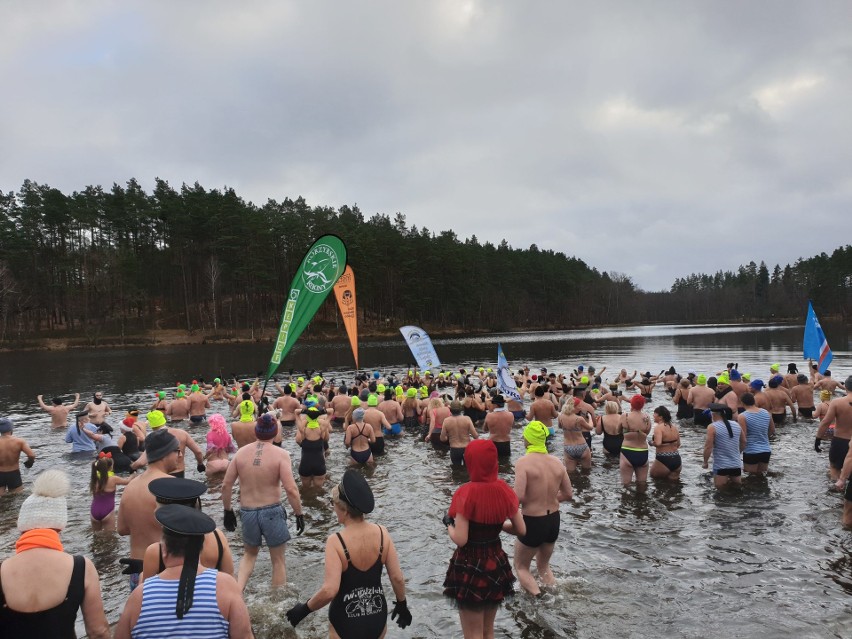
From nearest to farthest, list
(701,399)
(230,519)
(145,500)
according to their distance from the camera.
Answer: (145,500)
(230,519)
(701,399)

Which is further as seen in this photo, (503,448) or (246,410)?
(503,448)

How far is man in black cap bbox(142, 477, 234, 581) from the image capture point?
3123mm

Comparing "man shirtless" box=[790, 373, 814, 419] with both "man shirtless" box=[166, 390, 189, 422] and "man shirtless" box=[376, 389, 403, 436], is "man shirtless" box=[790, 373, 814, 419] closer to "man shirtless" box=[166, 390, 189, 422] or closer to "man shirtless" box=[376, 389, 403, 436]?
"man shirtless" box=[376, 389, 403, 436]

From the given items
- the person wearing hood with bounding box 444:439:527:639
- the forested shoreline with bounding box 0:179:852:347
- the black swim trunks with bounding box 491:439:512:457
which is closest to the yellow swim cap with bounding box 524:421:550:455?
the person wearing hood with bounding box 444:439:527:639

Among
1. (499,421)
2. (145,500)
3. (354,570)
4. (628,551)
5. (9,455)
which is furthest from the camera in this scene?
(499,421)

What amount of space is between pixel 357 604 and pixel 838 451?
948 cm

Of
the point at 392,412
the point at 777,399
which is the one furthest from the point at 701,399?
the point at 392,412

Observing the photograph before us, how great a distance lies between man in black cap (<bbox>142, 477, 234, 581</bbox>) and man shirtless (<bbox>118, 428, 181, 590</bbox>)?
46.7 inches

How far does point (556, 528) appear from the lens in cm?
541

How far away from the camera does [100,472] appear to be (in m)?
6.99

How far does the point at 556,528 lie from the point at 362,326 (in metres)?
71.2

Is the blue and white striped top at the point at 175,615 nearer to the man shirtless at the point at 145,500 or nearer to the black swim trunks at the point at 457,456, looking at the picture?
the man shirtless at the point at 145,500

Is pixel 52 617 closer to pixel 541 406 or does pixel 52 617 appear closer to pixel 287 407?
pixel 541 406

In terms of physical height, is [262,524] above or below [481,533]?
below
